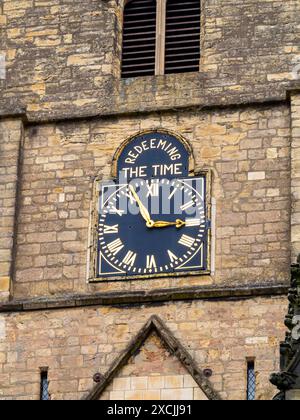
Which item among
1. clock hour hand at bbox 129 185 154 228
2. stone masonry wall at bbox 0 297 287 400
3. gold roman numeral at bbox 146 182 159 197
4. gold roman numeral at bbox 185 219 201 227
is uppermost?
gold roman numeral at bbox 146 182 159 197

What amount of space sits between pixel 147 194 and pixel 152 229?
504mm

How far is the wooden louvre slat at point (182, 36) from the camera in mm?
44031

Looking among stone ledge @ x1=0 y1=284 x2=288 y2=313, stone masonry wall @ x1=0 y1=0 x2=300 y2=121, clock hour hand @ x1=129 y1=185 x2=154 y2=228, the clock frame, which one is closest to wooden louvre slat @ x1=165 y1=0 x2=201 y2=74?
stone masonry wall @ x1=0 y1=0 x2=300 y2=121

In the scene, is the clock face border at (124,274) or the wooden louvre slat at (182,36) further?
the wooden louvre slat at (182,36)

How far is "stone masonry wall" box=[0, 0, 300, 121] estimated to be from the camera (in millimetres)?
43469

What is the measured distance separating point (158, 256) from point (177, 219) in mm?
513

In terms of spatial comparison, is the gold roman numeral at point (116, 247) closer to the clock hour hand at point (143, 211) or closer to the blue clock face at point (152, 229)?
the blue clock face at point (152, 229)

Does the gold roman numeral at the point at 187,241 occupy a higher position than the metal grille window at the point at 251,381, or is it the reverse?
the gold roman numeral at the point at 187,241

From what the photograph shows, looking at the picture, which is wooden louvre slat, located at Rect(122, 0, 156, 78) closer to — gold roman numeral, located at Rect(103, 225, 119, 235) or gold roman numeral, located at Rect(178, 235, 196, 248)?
gold roman numeral, located at Rect(103, 225, 119, 235)

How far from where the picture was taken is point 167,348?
1652 inches

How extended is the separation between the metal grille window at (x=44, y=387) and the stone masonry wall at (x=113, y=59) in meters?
3.39

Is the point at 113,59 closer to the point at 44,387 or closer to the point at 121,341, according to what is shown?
the point at 121,341

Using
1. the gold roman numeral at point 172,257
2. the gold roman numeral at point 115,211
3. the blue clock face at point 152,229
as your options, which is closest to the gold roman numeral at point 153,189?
the blue clock face at point 152,229
